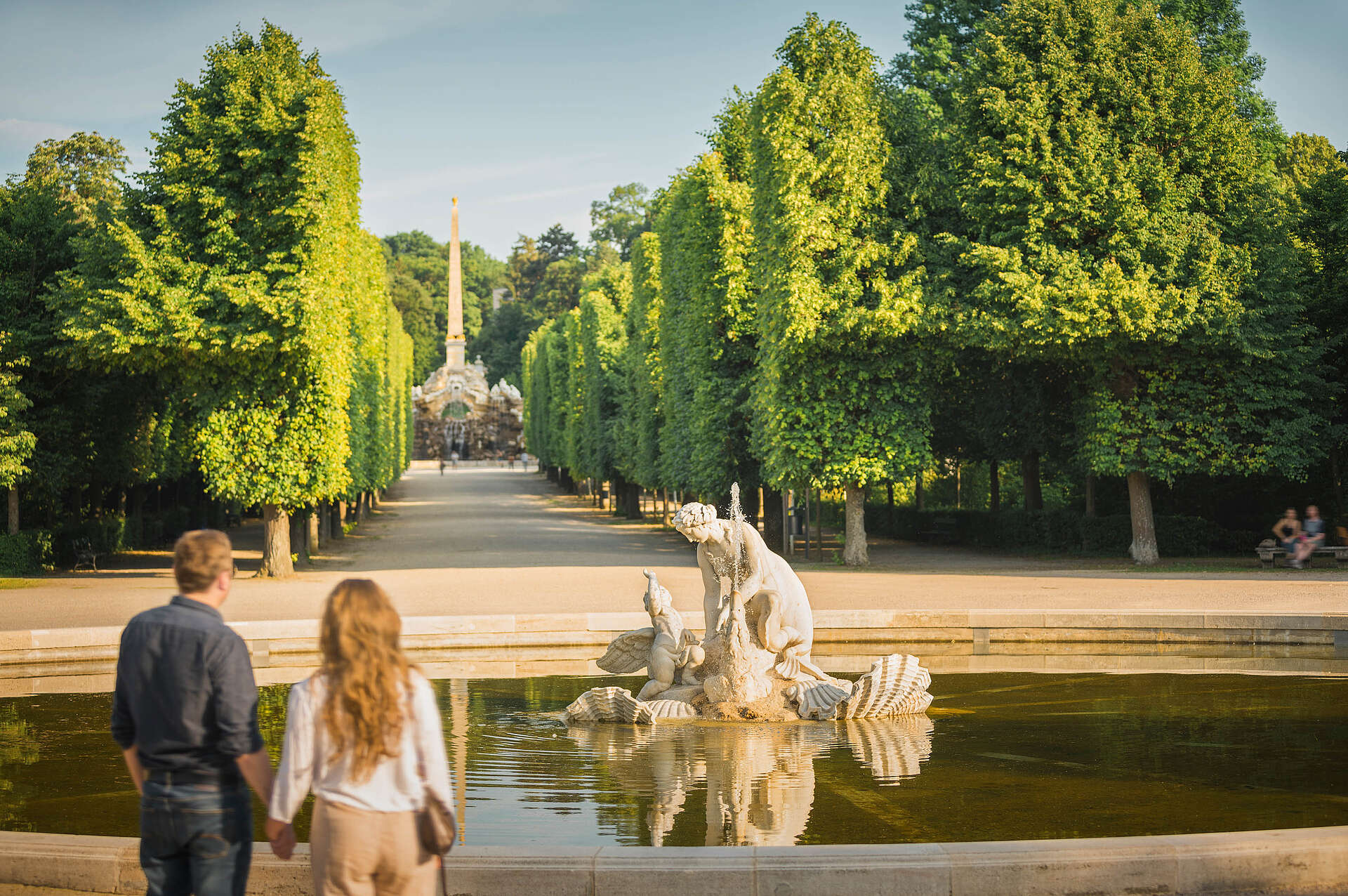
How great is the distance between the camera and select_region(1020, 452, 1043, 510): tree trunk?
1201 inches

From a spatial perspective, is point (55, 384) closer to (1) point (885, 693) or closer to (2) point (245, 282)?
(2) point (245, 282)

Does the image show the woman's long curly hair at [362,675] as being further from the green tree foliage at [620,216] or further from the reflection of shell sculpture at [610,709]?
the green tree foliage at [620,216]

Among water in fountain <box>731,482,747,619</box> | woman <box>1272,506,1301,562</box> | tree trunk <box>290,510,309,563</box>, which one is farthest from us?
tree trunk <box>290,510,309,563</box>

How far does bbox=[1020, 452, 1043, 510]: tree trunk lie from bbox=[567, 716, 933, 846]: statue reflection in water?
21773 millimetres

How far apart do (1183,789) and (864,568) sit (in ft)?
54.0

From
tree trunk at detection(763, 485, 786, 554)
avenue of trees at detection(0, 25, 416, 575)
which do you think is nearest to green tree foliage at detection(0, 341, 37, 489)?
avenue of trees at detection(0, 25, 416, 575)

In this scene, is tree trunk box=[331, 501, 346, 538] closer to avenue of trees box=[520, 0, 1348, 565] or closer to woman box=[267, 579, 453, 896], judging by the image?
avenue of trees box=[520, 0, 1348, 565]

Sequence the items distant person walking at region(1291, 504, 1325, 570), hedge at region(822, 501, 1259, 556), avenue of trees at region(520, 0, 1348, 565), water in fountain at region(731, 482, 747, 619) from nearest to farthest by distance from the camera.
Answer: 1. water in fountain at region(731, 482, 747, 619)
2. distant person walking at region(1291, 504, 1325, 570)
3. avenue of trees at region(520, 0, 1348, 565)
4. hedge at region(822, 501, 1259, 556)

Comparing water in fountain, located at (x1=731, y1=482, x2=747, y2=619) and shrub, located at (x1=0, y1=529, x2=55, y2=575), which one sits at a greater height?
water in fountain, located at (x1=731, y1=482, x2=747, y2=619)

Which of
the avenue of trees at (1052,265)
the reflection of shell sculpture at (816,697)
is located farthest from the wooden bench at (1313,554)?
the reflection of shell sculpture at (816,697)

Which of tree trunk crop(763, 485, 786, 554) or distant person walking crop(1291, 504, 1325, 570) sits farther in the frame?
tree trunk crop(763, 485, 786, 554)

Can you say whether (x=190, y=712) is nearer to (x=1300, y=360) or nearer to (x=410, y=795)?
(x=410, y=795)

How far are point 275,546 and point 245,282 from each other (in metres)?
5.08

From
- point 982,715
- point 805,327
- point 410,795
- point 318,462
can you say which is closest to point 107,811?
point 410,795
